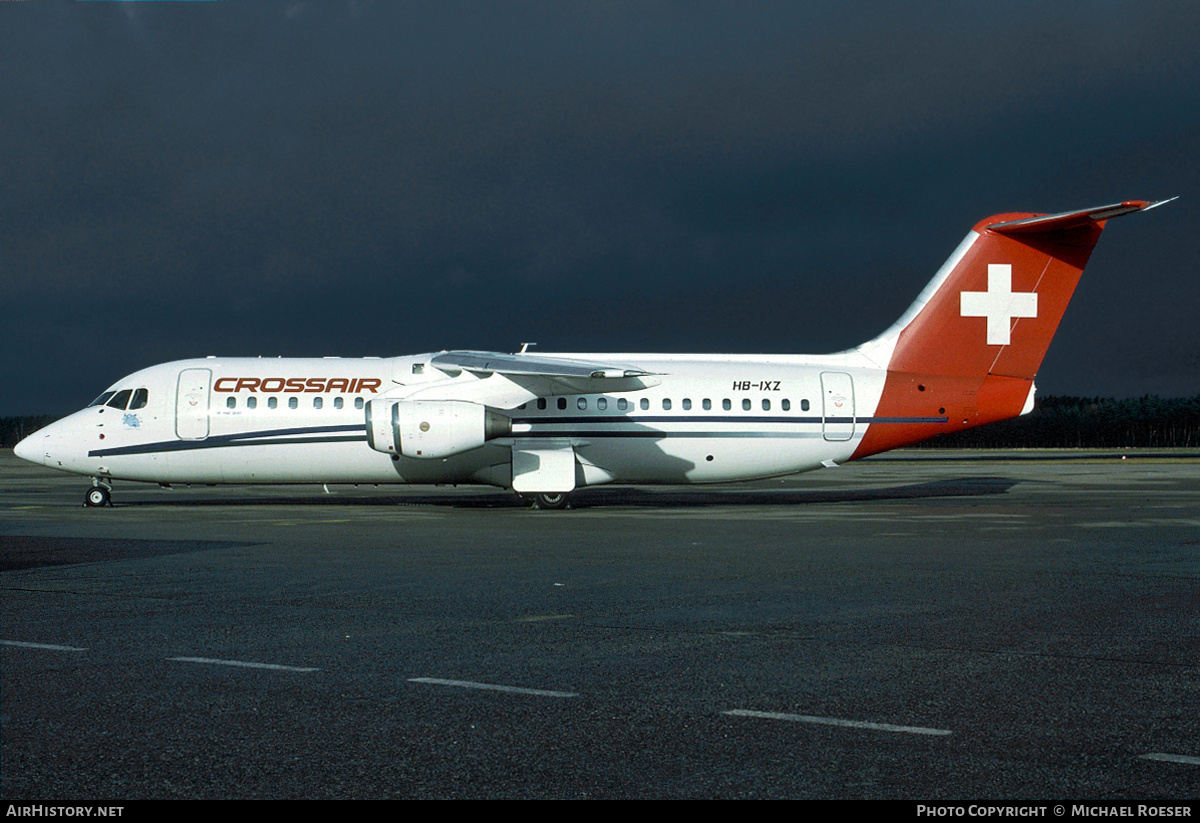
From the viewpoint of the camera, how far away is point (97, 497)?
27.3 m

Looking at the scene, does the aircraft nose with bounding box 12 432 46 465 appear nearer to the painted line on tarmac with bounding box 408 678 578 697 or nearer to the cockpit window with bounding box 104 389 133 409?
the cockpit window with bounding box 104 389 133 409

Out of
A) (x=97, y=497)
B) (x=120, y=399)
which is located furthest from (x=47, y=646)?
(x=120, y=399)

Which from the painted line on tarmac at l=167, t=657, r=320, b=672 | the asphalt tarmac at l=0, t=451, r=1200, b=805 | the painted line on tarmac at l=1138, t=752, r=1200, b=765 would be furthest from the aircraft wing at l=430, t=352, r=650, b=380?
the painted line on tarmac at l=1138, t=752, r=1200, b=765

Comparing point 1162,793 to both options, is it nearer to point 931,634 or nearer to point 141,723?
point 931,634

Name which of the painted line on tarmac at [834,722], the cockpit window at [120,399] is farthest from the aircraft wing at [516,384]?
the painted line on tarmac at [834,722]

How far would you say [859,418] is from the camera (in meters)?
27.4

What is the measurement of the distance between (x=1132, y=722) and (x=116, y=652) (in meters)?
7.25

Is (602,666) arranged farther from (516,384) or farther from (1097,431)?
(1097,431)

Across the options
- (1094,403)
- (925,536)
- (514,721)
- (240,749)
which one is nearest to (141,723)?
(240,749)

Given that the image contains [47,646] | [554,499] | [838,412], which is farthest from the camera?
[838,412]

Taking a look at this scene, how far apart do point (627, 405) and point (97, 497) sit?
Answer: 511 inches

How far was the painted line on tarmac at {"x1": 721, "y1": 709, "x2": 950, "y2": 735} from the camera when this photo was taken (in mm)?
6453

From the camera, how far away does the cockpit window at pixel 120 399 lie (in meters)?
27.4

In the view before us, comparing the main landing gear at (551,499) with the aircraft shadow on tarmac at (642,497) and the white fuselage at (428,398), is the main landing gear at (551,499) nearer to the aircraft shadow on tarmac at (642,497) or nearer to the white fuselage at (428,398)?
the white fuselage at (428,398)
